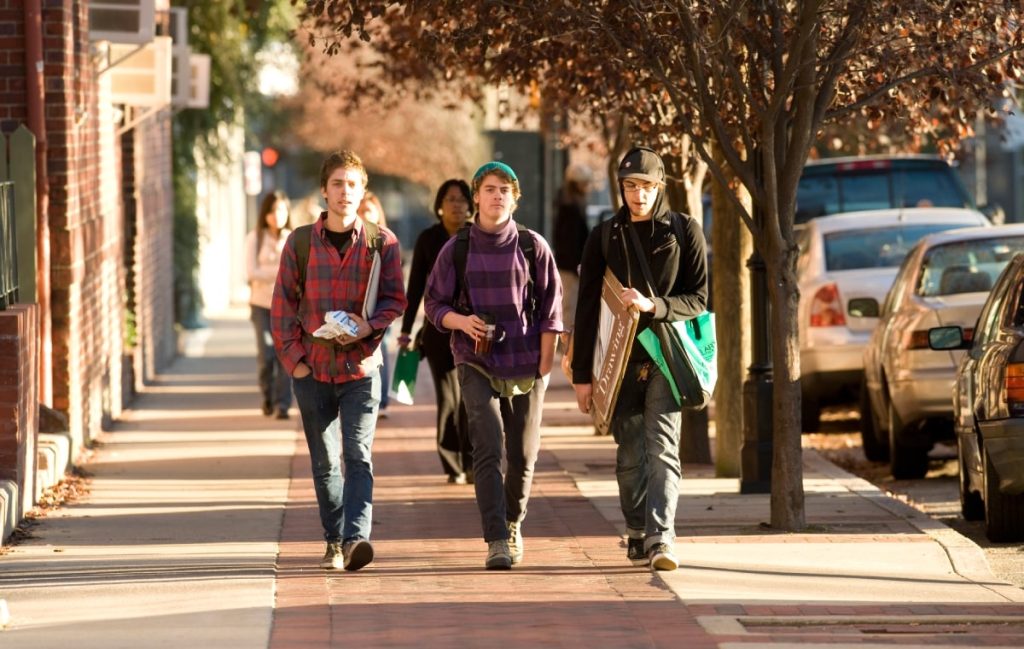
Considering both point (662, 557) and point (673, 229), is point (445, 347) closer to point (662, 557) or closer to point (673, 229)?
point (673, 229)

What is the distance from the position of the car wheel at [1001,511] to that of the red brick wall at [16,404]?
473 cm

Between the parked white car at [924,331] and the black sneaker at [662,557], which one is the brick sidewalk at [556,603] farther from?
the parked white car at [924,331]

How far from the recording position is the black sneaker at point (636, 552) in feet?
29.2

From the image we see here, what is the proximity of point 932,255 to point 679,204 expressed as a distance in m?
1.63

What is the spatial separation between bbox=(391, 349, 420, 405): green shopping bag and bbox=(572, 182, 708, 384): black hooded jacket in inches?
59.2

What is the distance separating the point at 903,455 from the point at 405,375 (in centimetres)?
371

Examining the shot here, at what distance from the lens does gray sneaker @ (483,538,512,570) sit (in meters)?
8.81

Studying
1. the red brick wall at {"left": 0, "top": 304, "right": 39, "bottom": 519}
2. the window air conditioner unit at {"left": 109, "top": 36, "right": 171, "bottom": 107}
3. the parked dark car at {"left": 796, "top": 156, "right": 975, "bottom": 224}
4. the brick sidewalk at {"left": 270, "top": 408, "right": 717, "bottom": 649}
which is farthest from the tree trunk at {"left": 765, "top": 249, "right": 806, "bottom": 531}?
the parked dark car at {"left": 796, "top": 156, "right": 975, "bottom": 224}

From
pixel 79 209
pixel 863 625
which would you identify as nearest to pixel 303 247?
pixel 863 625

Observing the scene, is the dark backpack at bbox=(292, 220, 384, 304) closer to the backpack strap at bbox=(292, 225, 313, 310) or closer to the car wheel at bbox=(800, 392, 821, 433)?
the backpack strap at bbox=(292, 225, 313, 310)

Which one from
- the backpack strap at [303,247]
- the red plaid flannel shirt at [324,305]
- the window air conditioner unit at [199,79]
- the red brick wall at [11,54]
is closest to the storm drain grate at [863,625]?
the red plaid flannel shirt at [324,305]

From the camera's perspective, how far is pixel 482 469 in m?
8.93

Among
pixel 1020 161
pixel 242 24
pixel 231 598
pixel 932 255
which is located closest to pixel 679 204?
pixel 932 255

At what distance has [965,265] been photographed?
42.3 feet
